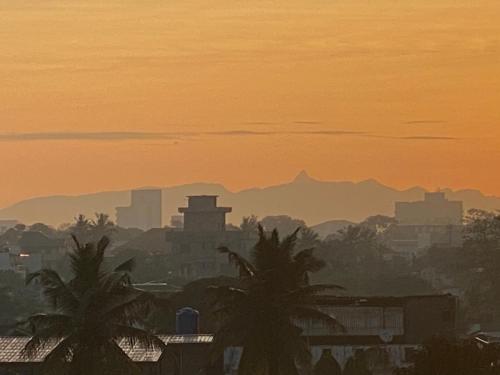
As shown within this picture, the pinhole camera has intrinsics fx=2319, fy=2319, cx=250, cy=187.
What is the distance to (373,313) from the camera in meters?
124

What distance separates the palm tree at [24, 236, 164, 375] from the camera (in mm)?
75312

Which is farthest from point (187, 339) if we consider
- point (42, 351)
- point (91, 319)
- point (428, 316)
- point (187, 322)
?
point (91, 319)

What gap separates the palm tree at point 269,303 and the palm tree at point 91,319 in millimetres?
4807

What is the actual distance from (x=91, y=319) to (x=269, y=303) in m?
7.38

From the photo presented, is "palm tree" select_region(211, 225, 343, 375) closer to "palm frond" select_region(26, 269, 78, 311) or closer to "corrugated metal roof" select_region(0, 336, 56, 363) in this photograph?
"palm frond" select_region(26, 269, 78, 311)

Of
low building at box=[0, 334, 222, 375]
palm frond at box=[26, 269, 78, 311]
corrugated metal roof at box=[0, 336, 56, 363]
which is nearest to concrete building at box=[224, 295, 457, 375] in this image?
low building at box=[0, 334, 222, 375]

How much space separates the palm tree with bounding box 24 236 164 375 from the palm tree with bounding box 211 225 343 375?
481 cm

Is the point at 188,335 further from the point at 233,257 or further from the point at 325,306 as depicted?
the point at 233,257

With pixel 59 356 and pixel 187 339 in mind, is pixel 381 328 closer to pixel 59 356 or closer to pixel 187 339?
pixel 187 339

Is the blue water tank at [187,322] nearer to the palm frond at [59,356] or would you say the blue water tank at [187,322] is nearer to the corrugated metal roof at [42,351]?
the corrugated metal roof at [42,351]

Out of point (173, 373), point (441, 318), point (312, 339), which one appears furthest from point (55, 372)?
point (441, 318)

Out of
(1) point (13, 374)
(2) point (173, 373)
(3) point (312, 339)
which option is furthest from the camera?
(3) point (312, 339)

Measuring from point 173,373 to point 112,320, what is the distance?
2655cm

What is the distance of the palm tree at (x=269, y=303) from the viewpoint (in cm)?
7994
